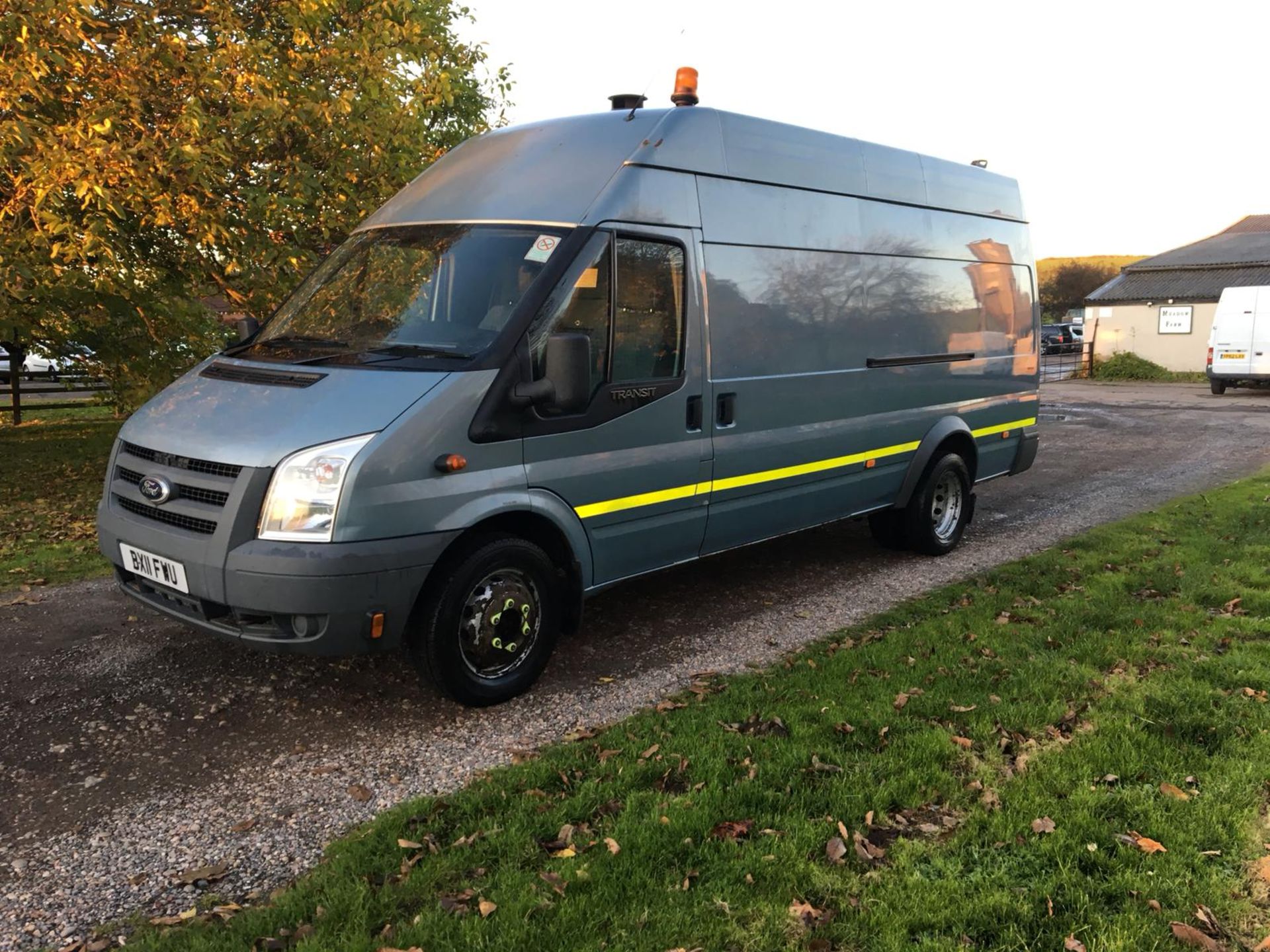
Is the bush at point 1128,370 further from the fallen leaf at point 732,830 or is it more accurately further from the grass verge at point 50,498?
the fallen leaf at point 732,830

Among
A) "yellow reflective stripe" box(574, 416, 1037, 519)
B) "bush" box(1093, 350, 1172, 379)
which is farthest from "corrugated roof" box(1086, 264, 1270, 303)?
"yellow reflective stripe" box(574, 416, 1037, 519)

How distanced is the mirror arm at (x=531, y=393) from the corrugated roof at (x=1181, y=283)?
110 feet

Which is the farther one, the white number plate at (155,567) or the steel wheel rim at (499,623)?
the steel wheel rim at (499,623)

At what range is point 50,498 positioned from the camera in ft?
32.6

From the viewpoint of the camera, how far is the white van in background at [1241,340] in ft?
73.4

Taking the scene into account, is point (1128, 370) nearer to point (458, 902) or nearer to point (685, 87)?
point (685, 87)

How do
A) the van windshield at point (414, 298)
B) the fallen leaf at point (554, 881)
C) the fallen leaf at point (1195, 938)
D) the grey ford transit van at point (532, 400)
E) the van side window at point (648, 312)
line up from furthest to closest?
the van side window at point (648, 312) → the van windshield at point (414, 298) → the grey ford transit van at point (532, 400) → the fallen leaf at point (554, 881) → the fallen leaf at point (1195, 938)

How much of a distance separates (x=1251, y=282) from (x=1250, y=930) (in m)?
36.0

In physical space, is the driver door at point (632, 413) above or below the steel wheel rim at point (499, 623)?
above

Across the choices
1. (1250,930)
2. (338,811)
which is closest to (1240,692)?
(1250,930)

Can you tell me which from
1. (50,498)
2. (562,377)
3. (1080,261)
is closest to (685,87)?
(562,377)

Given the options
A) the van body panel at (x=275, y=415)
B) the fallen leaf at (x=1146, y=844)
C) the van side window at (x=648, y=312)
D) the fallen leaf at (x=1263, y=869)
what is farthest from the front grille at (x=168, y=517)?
the fallen leaf at (x=1263, y=869)

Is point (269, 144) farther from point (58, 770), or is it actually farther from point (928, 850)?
point (928, 850)

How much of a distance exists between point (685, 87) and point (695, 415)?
1876 mm
